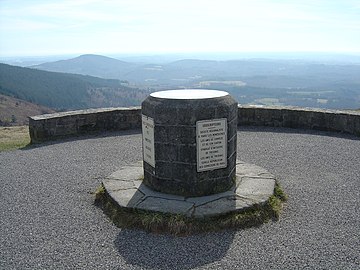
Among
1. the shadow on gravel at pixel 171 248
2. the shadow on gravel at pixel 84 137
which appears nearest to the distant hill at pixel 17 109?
the shadow on gravel at pixel 84 137

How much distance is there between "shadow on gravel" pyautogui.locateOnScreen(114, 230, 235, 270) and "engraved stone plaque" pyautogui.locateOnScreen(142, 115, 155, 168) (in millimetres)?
1315

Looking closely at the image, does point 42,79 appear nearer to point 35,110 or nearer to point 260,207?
point 35,110

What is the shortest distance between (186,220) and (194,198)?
0.65m

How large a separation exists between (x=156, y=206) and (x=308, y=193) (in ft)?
8.93

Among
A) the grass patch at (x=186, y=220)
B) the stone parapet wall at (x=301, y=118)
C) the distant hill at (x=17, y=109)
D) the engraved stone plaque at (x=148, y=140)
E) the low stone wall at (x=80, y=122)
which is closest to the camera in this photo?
the grass patch at (x=186, y=220)

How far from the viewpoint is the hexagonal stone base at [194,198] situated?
17.1 feet

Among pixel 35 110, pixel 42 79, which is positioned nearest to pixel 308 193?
pixel 35 110

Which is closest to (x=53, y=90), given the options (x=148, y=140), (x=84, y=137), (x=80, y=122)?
(x=80, y=122)

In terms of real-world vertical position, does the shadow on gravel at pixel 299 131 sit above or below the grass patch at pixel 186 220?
above

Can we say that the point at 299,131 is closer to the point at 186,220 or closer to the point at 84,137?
the point at 84,137

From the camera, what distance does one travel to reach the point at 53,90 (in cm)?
16025

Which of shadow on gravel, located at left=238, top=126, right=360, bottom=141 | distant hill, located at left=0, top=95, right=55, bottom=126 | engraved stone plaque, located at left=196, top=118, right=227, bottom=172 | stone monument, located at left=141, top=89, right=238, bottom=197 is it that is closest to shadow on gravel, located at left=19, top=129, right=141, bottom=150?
shadow on gravel, located at left=238, top=126, right=360, bottom=141

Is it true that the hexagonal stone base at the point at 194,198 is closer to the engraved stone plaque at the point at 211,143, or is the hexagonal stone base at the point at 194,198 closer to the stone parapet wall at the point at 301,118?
the engraved stone plaque at the point at 211,143

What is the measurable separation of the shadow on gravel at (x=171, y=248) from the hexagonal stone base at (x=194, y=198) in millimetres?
404
